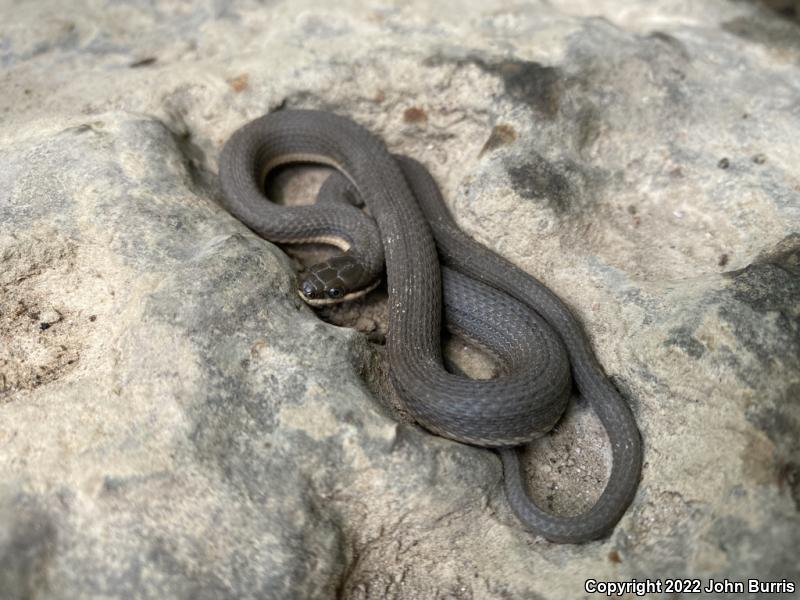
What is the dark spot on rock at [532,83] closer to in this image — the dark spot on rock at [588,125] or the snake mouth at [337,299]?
the dark spot on rock at [588,125]

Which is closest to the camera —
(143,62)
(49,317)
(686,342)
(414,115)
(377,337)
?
(686,342)

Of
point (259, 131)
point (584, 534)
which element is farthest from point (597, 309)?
point (259, 131)

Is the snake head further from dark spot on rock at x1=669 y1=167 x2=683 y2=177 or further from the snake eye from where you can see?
dark spot on rock at x1=669 y1=167 x2=683 y2=177

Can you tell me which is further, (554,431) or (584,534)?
(554,431)

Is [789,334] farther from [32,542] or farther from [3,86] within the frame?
[3,86]

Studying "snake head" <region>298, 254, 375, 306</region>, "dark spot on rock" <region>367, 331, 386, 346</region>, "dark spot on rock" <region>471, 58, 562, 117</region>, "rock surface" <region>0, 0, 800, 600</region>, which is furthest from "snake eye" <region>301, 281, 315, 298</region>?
"dark spot on rock" <region>471, 58, 562, 117</region>

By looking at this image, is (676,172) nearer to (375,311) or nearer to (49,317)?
(375,311)

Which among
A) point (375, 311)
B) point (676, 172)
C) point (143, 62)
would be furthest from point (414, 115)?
point (143, 62)

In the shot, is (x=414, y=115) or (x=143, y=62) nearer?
(x=414, y=115)
